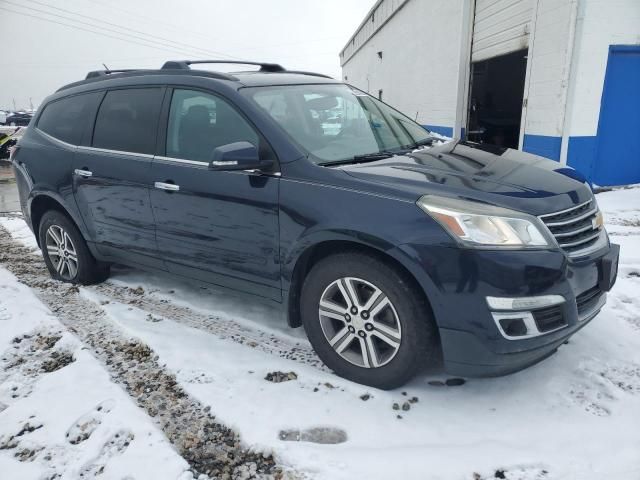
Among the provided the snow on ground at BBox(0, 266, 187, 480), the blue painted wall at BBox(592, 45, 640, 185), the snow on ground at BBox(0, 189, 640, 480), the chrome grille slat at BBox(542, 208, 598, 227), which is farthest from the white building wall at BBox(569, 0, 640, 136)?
the snow on ground at BBox(0, 266, 187, 480)

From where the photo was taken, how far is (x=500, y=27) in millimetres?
9992

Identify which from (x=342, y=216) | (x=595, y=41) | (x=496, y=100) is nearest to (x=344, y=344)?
(x=342, y=216)

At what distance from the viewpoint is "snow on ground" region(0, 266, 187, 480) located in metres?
2.20

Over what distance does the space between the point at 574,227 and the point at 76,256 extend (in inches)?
154

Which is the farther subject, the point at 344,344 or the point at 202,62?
the point at 202,62

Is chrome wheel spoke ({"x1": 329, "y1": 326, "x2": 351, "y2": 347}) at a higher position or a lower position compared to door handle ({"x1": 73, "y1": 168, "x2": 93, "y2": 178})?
lower

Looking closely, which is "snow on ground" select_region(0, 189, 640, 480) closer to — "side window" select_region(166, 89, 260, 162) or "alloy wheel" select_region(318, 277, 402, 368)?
"alloy wheel" select_region(318, 277, 402, 368)

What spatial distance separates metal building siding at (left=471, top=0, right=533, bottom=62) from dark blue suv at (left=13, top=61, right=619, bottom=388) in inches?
258

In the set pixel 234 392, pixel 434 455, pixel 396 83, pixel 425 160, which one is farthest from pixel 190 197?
pixel 396 83

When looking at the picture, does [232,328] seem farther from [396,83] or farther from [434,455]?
[396,83]

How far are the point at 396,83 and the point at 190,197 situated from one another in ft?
60.8

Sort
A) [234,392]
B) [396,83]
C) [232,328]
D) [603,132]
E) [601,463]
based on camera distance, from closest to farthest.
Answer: [601,463], [234,392], [232,328], [603,132], [396,83]

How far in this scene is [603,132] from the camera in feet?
24.9

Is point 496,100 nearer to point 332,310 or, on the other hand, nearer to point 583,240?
point 583,240
